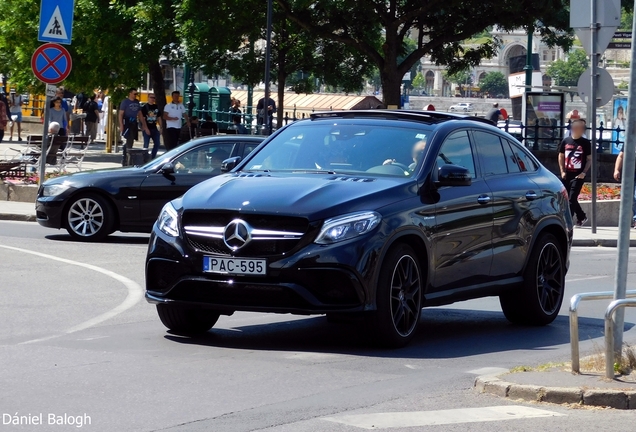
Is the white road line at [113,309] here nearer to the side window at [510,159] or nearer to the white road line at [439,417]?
the white road line at [439,417]

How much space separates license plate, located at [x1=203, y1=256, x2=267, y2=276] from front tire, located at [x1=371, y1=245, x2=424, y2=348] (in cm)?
81

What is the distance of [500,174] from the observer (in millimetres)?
10555

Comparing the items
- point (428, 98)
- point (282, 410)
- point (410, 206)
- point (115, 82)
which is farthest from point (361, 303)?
point (428, 98)

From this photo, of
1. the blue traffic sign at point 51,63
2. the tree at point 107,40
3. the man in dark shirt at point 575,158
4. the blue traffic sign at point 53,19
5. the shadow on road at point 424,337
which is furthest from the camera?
the tree at point 107,40

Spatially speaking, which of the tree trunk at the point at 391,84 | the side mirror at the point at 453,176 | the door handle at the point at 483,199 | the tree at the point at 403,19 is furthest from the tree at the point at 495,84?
the side mirror at the point at 453,176

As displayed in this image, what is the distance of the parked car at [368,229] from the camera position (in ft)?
27.8

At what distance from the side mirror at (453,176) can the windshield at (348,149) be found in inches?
8.6

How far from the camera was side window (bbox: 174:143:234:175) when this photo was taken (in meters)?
16.8

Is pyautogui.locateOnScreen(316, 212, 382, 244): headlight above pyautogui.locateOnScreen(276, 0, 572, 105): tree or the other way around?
the other way around

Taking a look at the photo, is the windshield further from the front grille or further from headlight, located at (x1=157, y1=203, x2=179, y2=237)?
the front grille

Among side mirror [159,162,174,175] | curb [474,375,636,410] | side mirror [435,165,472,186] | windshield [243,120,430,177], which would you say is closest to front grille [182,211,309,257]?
windshield [243,120,430,177]

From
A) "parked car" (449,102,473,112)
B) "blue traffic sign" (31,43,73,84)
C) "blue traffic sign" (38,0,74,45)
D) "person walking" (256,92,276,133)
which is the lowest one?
"person walking" (256,92,276,133)

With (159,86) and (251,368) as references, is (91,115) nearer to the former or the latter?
(159,86)

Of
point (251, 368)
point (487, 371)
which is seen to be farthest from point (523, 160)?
point (251, 368)
